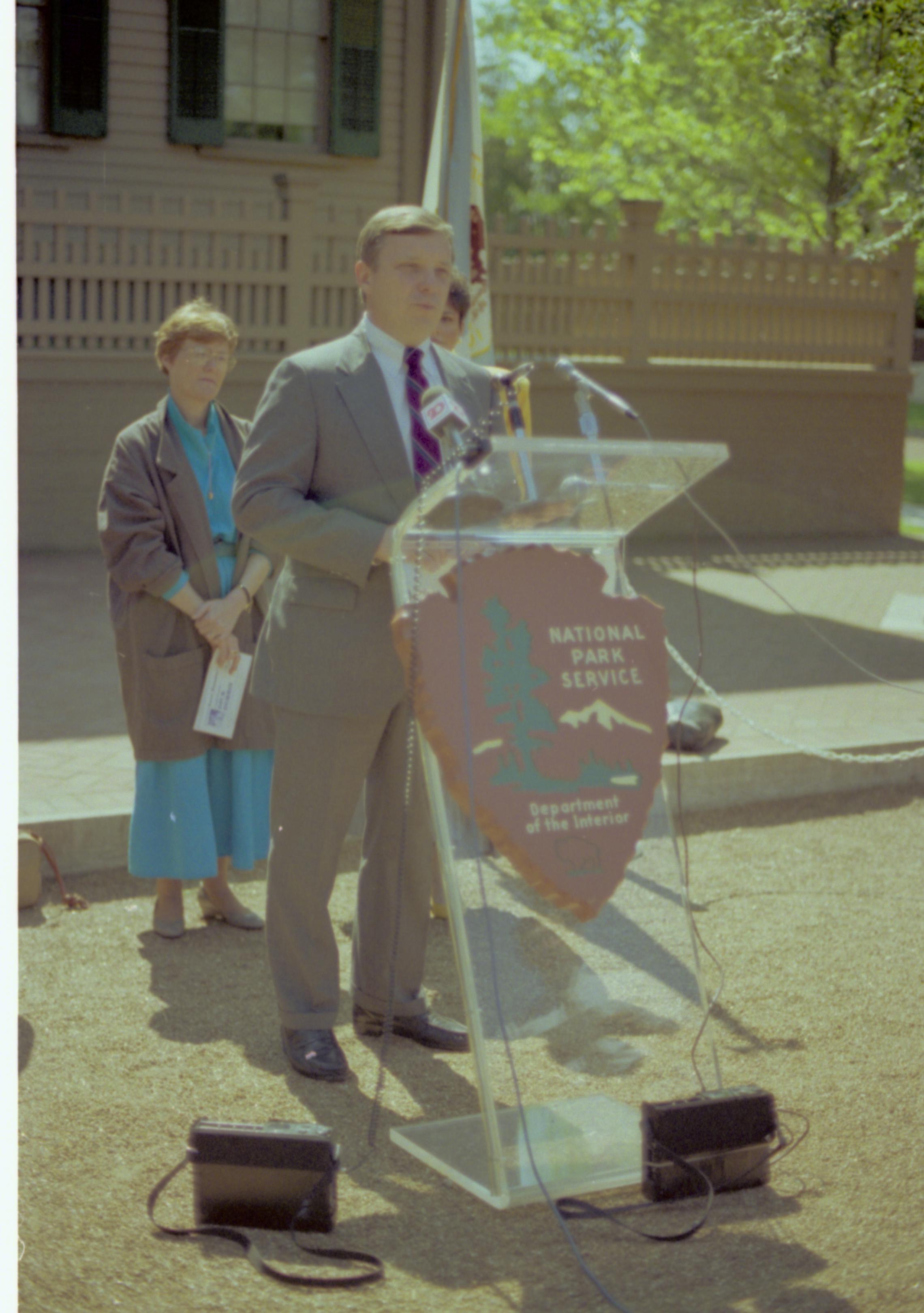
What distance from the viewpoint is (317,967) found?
394cm

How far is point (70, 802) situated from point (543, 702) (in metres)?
3.07

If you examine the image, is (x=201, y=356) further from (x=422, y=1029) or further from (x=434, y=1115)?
(x=434, y=1115)

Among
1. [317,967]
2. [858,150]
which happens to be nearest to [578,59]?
[858,150]

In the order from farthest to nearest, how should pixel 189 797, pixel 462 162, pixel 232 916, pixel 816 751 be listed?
pixel 462 162 → pixel 816 751 → pixel 232 916 → pixel 189 797

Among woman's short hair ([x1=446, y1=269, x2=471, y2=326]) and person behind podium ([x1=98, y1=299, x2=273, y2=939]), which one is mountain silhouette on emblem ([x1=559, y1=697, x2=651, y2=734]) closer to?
person behind podium ([x1=98, y1=299, x2=273, y2=939])

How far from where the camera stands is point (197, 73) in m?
9.54

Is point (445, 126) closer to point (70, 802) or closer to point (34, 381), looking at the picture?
point (70, 802)

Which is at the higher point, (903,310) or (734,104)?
(734,104)

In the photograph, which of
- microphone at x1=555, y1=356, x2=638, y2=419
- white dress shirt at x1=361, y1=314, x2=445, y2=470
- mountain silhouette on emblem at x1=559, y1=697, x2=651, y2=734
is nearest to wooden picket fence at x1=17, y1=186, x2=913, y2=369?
white dress shirt at x1=361, y1=314, x2=445, y2=470

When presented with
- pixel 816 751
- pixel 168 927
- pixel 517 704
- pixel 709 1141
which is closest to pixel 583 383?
pixel 517 704

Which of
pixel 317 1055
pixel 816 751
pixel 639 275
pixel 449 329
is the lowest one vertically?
pixel 317 1055

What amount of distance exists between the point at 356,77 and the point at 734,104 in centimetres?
301

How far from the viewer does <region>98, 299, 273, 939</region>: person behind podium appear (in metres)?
4.75

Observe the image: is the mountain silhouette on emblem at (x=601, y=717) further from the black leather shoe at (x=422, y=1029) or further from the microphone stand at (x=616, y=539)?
the black leather shoe at (x=422, y=1029)
